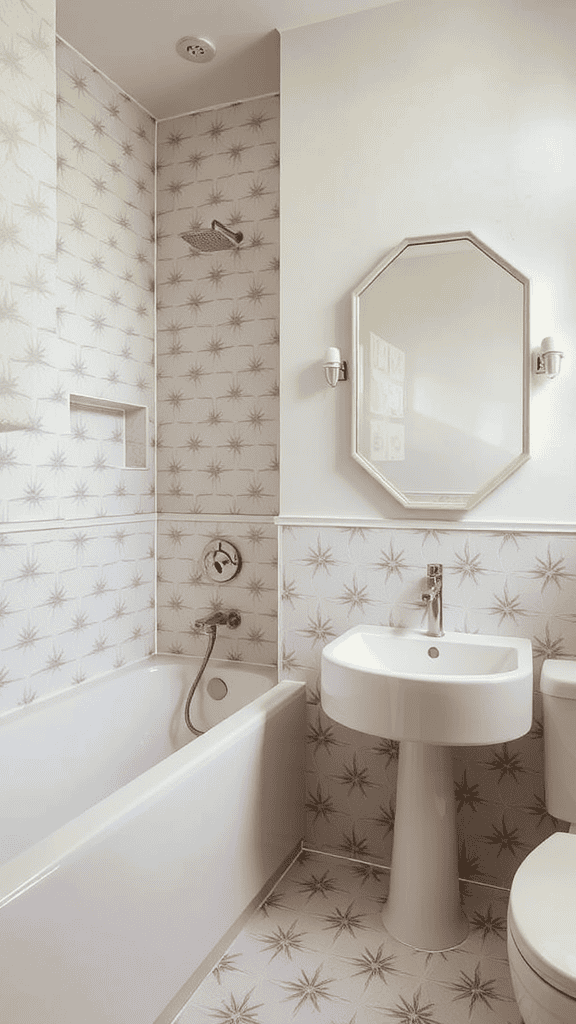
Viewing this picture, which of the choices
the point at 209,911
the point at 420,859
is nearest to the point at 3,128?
the point at 209,911

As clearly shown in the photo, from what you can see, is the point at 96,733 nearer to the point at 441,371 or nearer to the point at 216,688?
the point at 216,688

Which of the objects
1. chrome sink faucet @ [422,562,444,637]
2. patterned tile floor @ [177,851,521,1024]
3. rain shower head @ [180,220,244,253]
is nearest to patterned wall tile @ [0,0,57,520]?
rain shower head @ [180,220,244,253]

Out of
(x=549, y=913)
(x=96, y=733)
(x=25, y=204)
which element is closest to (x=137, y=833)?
(x=549, y=913)

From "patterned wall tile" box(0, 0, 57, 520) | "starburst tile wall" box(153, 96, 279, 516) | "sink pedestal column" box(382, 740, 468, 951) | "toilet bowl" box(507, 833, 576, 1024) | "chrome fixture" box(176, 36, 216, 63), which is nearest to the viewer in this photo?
"toilet bowl" box(507, 833, 576, 1024)

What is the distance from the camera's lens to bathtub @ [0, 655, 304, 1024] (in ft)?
3.67

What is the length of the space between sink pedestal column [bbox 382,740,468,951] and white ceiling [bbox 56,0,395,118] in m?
2.17

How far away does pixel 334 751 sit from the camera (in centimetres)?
212

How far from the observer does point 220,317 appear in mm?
2572

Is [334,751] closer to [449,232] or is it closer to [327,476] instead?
[327,476]

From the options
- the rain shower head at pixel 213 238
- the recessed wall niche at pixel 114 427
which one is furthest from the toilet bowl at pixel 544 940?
the rain shower head at pixel 213 238

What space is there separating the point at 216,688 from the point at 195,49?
218 cm

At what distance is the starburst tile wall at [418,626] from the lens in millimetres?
1875

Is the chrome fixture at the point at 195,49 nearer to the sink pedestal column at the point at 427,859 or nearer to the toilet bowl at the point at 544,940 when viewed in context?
the sink pedestal column at the point at 427,859

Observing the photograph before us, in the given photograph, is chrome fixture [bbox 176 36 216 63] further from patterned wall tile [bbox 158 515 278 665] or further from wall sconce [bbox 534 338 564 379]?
patterned wall tile [bbox 158 515 278 665]
